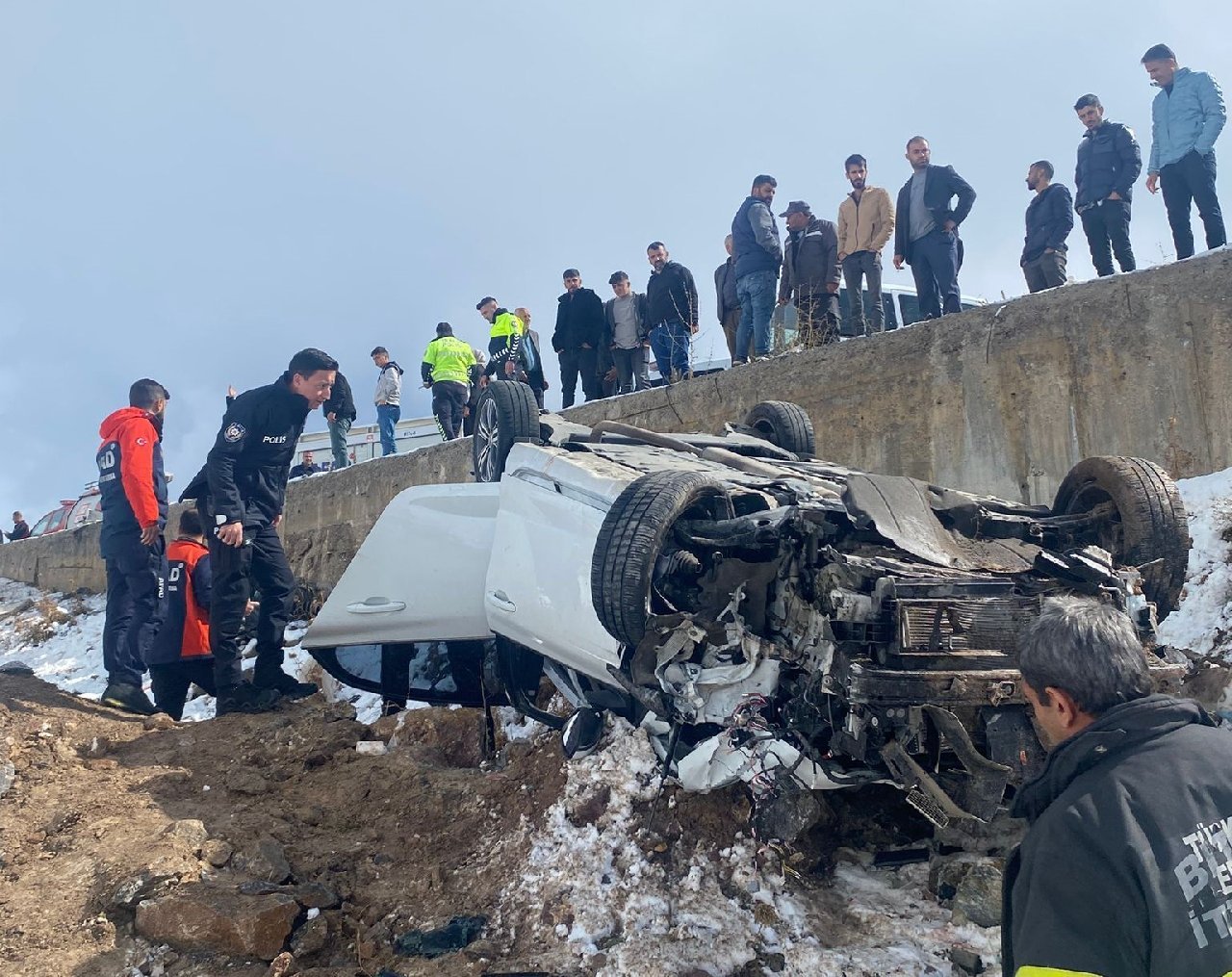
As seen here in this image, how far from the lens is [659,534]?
10.7 ft

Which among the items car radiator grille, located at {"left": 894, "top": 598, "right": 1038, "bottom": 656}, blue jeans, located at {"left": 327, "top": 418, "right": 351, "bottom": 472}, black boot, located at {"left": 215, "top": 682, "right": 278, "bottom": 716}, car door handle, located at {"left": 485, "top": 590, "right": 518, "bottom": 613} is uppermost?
blue jeans, located at {"left": 327, "top": 418, "right": 351, "bottom": 472}

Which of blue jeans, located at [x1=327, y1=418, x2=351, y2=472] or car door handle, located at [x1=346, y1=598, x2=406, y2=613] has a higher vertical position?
blue jeans, located at [x1=327, y1=418, x2=351, y2=472]

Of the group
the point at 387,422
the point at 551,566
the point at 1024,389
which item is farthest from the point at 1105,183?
the point at 387,422

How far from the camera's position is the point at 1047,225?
7023 mm

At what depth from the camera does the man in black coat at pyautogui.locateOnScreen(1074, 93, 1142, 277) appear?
21.6 ft

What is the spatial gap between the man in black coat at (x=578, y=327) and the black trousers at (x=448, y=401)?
1340mm

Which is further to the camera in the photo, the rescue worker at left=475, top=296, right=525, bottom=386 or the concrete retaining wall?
the rescue worker at left=475, top=296, right=525, bottom=386

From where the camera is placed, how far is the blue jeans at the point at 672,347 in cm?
874

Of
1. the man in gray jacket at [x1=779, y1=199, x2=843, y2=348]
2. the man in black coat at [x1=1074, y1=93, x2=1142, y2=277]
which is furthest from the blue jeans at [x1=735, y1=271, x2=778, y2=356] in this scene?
the man in black coat at [x1=1074, y1=93, x2=1142, y2=277]

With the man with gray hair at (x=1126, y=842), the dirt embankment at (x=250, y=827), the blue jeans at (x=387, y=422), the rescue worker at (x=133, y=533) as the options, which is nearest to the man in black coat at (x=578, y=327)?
the blue jeans at (x=387, y=422)

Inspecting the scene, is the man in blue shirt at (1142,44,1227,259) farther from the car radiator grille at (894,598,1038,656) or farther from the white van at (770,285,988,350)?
the car radiator grille at (894,598,1038,656)

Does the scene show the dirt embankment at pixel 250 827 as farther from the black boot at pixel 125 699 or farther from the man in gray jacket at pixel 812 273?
the man in gray jacket at pixel 812 273

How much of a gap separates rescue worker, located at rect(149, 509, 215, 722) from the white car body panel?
1.26m

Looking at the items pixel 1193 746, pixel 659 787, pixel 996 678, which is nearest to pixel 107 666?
pixel 659 787
